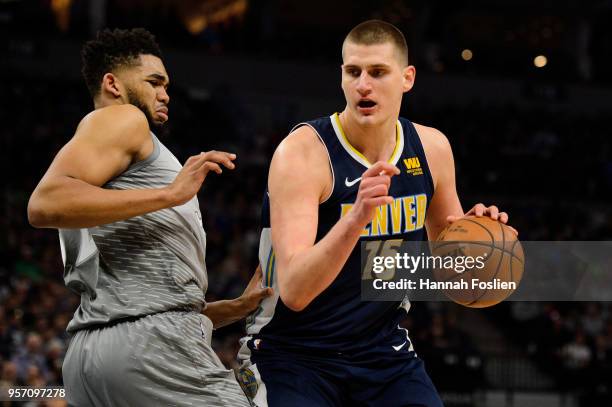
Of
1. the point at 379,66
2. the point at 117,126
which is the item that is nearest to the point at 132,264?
the point at 117,126

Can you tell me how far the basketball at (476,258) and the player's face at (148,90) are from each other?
1.17m

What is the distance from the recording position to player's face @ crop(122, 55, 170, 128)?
10.9ft

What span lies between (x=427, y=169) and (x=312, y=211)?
0.64 metres

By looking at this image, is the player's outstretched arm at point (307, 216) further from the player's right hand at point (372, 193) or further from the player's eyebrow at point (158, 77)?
the player's eyebrow at point (158, 77)

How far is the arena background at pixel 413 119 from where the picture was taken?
1119 centimetres

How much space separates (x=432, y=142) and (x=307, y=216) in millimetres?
806

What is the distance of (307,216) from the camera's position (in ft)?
10.1

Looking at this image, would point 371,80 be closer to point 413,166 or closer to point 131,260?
point 413,166

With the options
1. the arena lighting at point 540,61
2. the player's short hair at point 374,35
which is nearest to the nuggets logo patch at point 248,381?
the player's short hair at point 374,35

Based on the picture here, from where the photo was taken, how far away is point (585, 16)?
21391 mm

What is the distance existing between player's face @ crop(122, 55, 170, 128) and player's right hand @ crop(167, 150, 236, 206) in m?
0.39

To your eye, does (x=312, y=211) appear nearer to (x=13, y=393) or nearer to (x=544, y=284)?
(x=13, y=393)

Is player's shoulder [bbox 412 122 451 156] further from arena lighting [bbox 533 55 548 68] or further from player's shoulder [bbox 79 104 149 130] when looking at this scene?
arena lighting [bbox 533 55 548 68]

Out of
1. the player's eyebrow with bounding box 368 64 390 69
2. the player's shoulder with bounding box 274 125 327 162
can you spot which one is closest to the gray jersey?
the player's shoulder with bounding box 274 125 327 162
